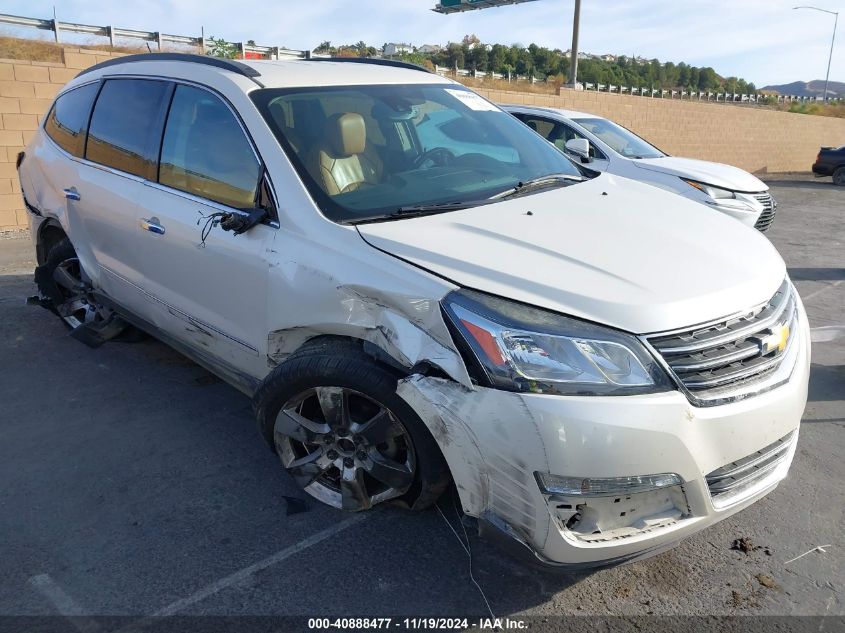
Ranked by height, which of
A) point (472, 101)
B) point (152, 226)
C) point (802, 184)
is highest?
point (472, 101)

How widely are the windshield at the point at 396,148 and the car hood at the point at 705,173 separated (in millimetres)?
4822

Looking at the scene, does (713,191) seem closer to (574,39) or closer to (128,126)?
(128,126)

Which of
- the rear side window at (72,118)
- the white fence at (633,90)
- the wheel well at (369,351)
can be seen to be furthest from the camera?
the white fence at (633,90)

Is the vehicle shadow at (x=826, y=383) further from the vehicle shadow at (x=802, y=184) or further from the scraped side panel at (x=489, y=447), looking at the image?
the vehicle shadow at (x=802, y=184)

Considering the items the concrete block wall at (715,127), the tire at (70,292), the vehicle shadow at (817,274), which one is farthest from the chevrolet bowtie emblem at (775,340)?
the concrete block wall at (715,127)

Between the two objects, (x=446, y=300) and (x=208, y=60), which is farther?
(x=208, y=60)

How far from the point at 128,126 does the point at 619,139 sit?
7069 millimetres

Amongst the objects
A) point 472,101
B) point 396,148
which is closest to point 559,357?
point 396,148

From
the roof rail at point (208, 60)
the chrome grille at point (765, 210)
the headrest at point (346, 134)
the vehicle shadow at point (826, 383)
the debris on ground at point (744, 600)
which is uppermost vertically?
the roof rail at point (208, 60)

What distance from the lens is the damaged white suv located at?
2.25 metres

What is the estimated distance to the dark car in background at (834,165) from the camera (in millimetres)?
21688

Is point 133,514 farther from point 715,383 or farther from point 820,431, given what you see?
point 820,431

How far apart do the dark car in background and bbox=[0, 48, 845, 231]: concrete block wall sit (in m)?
3.00

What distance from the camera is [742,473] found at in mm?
2473
